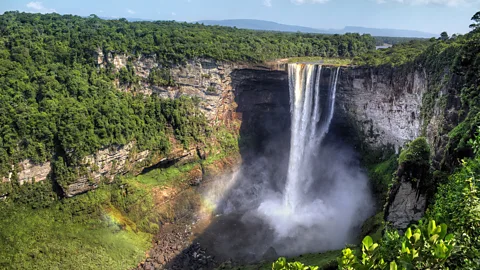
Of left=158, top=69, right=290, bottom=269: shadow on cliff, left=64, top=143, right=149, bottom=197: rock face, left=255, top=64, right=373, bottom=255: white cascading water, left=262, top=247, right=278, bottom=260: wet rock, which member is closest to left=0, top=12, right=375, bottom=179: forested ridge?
left=64, top=143, right=149, bottom=197: rock face

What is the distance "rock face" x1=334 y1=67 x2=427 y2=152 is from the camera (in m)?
31.5

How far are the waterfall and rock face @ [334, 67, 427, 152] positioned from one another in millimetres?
1247

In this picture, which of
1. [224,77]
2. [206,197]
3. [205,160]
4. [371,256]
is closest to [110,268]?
[206,197]

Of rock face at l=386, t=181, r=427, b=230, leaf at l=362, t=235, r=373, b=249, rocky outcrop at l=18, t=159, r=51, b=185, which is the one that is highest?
leaf at l=362, t=235, r=373, b=249

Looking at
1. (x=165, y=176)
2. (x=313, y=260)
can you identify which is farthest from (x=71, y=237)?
(x=313, y=260)

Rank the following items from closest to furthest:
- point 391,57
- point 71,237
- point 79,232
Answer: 1. point 71,237
2. point 79,232
3. point 391,57

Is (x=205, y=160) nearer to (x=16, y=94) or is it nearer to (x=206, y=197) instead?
(x=206, y=197)

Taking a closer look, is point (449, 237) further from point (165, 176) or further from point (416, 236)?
point (165, 176)

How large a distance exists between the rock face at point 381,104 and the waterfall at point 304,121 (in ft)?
4.09

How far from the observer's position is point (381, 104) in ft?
116

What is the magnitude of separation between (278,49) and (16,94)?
28.3m

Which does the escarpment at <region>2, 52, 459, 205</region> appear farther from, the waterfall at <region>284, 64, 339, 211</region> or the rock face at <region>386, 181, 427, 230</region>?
the rock face at <region>386, 181, 427, 230</region>

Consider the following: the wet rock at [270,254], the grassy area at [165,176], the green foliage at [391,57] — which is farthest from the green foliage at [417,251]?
the grassy area at [165,176]

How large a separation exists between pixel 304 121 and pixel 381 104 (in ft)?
26.1
